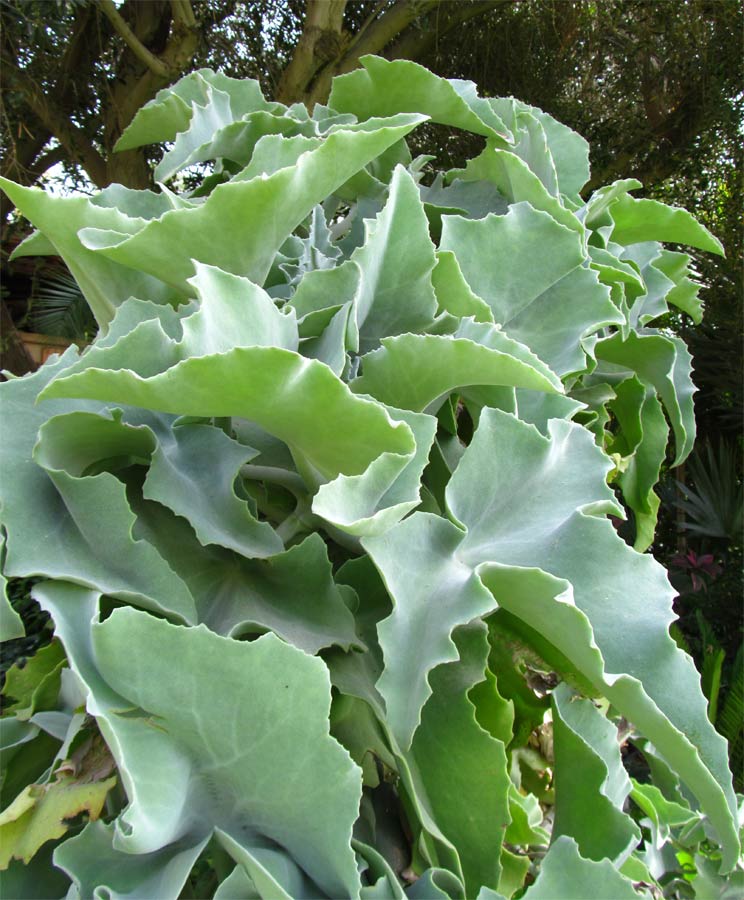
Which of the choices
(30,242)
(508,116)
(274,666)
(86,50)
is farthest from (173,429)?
(86,50)

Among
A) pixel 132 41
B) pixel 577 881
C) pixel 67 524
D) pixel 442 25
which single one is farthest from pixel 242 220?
pixel 442 25

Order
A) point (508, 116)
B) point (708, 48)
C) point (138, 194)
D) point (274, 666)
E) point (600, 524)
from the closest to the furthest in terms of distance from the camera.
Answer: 1. point (274, 666)
2. point (600, 524)
3. point (138, 194)
4. point (508, 116)
5. point (708, 48)

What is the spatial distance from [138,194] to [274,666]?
435 mm

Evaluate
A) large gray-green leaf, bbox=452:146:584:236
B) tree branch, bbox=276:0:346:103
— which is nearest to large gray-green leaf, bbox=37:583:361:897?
large gray-green leaf, bbox=452:146:584:236

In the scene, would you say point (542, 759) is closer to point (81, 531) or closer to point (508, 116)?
point (81, 531)

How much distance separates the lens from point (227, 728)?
38 centimetres

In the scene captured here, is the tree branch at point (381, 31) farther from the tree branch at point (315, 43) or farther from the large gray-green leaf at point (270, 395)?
the large gray-green leaf at point (270, 395)

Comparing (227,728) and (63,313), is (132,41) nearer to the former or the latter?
(63,313)

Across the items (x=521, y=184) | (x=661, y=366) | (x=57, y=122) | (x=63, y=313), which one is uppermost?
(x=521, y=184)

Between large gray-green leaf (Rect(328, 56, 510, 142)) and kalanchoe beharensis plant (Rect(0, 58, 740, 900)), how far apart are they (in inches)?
6.3

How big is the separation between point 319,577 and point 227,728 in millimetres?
114

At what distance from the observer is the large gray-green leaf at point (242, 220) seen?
1.65ft

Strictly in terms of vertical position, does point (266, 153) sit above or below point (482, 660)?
above

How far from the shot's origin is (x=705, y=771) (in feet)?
1.38
